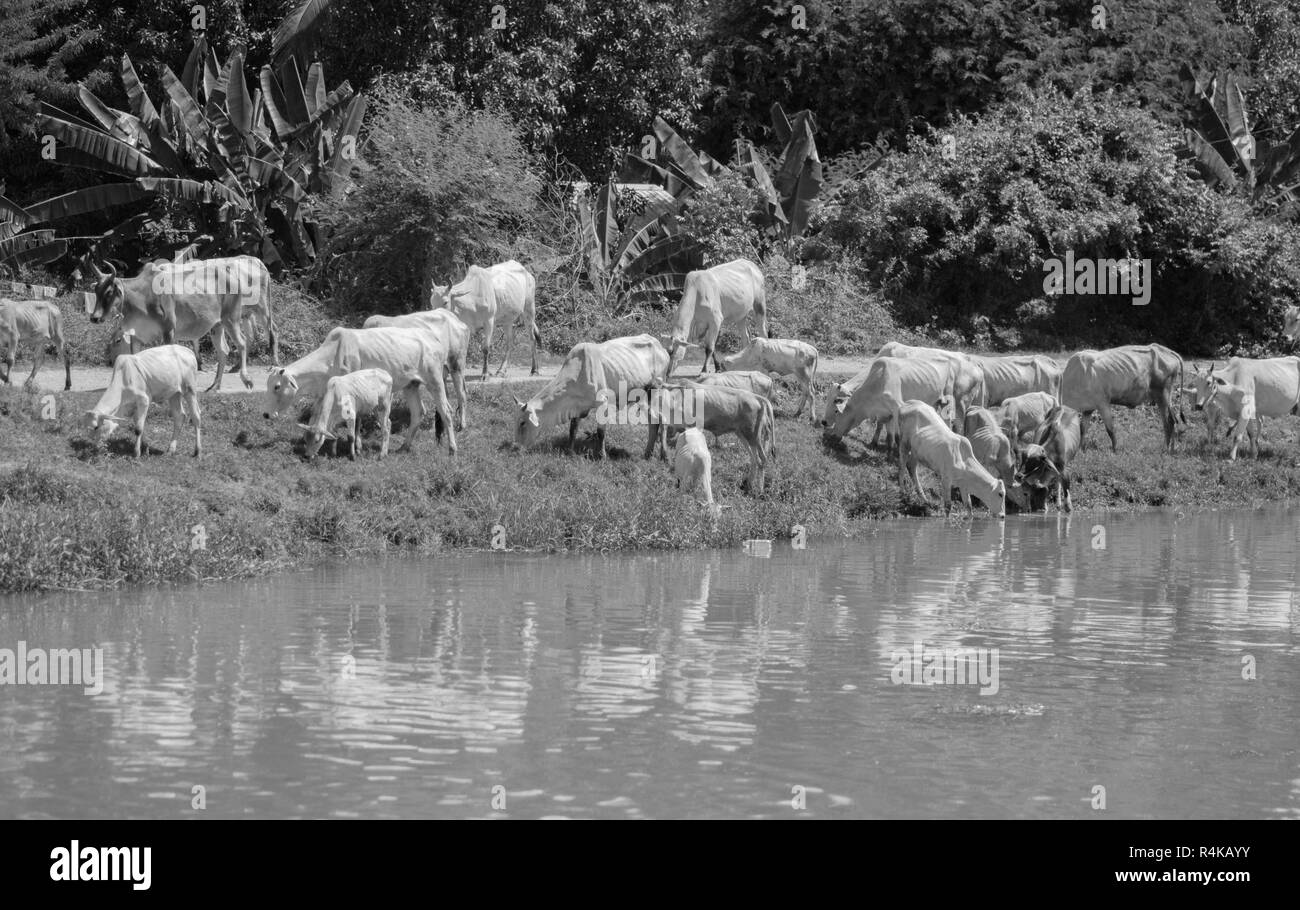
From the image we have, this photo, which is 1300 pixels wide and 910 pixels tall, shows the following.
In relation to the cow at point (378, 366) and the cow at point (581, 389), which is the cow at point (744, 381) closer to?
the cow at point (581, 389)

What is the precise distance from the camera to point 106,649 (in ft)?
44.2

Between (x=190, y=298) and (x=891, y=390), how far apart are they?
28.8ft

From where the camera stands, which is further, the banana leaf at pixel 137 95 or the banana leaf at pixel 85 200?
the banana leaf at pixel 137 95

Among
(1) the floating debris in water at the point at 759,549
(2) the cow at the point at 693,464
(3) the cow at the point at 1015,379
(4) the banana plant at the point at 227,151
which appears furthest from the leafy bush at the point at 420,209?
(1) the floating debris in water at the point at 759,549

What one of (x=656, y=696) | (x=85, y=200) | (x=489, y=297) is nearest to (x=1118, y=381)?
(x=489, y=297)

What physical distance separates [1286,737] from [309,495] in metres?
10.6

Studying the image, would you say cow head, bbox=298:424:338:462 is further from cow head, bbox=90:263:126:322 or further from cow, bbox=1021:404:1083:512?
cow, bbox=1021:404:1083:512

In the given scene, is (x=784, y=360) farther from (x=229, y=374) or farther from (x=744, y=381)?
(x=229, y=374)

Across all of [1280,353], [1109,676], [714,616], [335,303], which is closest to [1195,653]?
[1109,676]

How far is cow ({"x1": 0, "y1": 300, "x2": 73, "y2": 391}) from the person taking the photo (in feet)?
68.1

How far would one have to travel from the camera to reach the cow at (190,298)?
68.6ft

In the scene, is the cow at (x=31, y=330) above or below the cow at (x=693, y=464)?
above

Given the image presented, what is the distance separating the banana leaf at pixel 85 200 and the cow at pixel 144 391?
9.34 m
